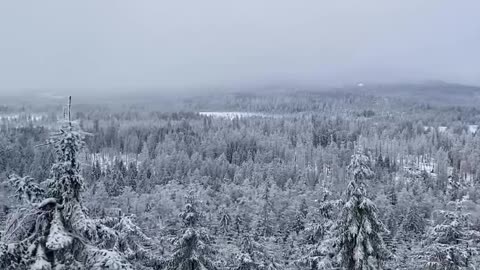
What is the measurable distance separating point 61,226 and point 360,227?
11656 millimetres

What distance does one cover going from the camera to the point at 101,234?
34.3 feet

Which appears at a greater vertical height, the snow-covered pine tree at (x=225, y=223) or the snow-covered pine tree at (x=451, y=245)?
the snow-covered pine tree at (x=451, y=245)

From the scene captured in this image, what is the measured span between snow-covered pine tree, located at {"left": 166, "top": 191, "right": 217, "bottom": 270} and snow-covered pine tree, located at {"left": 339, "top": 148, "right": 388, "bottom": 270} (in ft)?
27.1

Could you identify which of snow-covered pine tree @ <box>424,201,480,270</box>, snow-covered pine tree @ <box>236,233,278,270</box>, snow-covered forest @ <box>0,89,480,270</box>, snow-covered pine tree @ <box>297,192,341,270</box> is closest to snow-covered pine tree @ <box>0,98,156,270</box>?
snow-covered forest @ <box>0,89,480,270</box>

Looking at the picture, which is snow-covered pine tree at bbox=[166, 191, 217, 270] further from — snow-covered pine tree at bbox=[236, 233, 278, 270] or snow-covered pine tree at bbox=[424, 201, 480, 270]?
snow-covered pine tree at bbox=[424, 201, 480, 270]

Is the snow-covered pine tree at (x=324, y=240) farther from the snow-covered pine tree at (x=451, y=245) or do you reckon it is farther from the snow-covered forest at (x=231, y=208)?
the snow-covered pine tree at (x=451, y=245)

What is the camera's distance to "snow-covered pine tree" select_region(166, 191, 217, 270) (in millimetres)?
22375

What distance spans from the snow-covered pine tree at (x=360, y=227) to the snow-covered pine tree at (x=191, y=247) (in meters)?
8.27

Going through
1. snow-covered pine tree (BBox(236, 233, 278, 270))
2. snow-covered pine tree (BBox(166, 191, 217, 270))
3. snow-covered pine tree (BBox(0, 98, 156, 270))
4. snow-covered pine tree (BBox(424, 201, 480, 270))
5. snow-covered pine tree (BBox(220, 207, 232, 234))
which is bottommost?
snow-covered pine tree (BBox(220, 207, 232, 234))

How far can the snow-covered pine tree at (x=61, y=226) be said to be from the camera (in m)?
9.29

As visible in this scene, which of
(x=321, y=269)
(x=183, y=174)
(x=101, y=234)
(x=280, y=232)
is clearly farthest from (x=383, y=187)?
(x=101, y=234)

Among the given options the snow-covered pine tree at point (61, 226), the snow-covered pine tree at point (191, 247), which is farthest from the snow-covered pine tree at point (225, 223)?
the snow-covered pine tree at point (61, 226)

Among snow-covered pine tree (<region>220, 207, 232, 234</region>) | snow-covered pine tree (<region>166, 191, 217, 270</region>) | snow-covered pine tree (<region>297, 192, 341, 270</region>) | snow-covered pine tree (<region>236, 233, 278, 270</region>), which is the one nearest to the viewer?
snow-covered pine tree (<region>297, 192, 341, 270</region>)

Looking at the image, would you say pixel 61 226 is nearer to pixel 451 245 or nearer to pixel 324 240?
pixel 324 240
